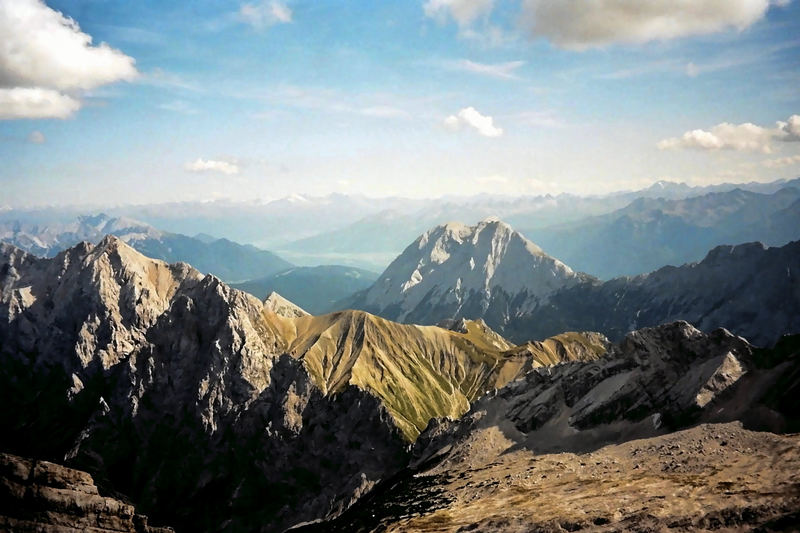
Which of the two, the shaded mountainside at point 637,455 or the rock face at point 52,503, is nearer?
the shaded mountainside at point 637,455

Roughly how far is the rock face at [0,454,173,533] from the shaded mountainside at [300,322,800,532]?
2524 inches

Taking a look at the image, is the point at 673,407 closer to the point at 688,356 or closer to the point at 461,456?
the point at 688,356

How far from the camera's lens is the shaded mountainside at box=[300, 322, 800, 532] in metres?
90.4

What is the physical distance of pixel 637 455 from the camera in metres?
131

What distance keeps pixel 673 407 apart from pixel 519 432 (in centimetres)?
5413

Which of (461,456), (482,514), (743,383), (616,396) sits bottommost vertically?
(461,456)

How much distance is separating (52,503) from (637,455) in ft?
416

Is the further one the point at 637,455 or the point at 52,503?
the point at 637,455

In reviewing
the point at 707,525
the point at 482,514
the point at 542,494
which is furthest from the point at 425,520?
the point at 707,525

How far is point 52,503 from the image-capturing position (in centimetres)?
10850

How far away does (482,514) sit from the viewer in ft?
397

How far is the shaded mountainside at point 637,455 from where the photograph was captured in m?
90.4

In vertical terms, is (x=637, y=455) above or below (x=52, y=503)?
below

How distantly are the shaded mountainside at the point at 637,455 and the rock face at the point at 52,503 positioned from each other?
6412 centimetres
